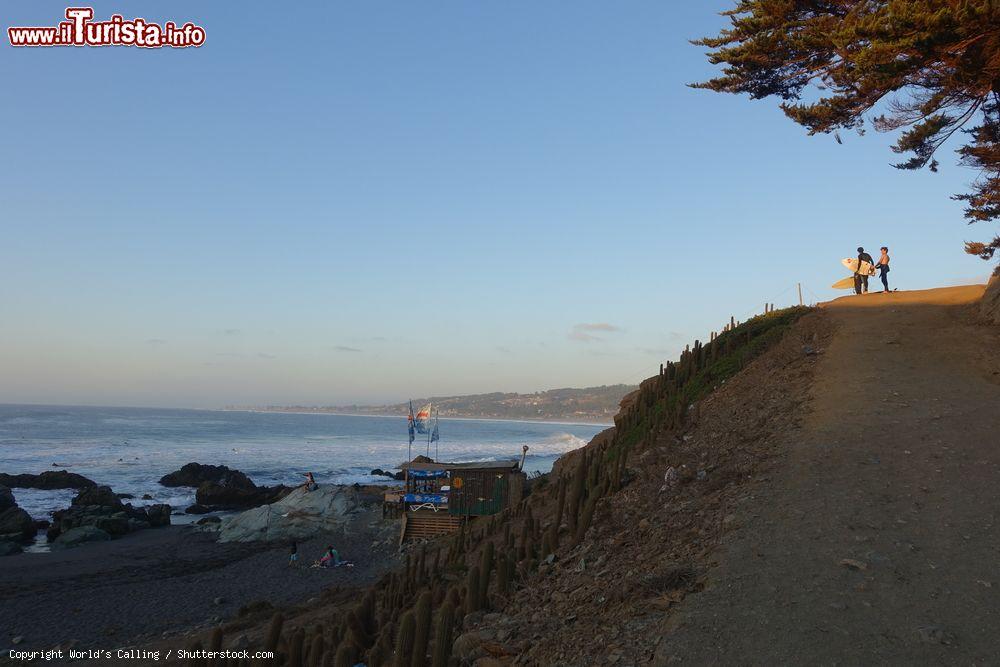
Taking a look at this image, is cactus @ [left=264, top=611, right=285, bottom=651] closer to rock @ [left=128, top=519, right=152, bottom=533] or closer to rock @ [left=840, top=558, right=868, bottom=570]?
rock @ [left=840, top=558, right=868, bottom=570]

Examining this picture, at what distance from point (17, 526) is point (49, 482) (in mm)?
21764

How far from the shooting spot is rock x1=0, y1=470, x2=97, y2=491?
50.6m

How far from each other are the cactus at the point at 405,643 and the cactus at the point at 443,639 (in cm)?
41

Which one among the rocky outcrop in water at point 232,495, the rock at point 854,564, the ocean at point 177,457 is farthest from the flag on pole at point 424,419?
the rock at point 854,564

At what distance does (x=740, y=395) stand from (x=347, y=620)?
10.4 m

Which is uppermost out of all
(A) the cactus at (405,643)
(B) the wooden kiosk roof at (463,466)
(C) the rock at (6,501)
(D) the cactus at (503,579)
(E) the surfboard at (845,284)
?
(E) the surfboard at (845,284)

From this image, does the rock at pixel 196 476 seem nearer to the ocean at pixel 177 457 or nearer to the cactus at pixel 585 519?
the ocean at pixel 177 457

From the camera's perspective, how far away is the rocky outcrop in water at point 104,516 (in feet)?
109

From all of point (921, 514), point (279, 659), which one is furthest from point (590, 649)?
point (279, 659)

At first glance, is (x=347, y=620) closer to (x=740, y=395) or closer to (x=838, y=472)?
(x=838, y=472)

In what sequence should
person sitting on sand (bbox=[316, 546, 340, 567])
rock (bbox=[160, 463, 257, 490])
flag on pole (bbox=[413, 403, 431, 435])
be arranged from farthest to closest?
rock (bbox=[160, 463, 257, 490]), flag on pole (bbox=[413, 403, 431, 435]), person sitting on sand (bbox=[316, 546, 340, 567])

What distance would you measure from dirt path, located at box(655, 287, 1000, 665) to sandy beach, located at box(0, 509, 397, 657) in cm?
1495

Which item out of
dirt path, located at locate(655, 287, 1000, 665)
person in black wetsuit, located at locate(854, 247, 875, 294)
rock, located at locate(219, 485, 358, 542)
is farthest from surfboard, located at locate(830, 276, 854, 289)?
rock, located at locate(219, 485, 358, 542)

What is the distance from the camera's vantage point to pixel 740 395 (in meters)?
16.1
